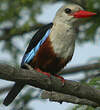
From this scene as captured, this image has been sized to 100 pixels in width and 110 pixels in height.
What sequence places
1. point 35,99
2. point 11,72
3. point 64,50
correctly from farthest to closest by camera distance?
point 35,99 → point 64,50 → point 11,72

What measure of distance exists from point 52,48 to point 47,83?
0.93m

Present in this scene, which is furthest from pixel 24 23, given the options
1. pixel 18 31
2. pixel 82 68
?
pixel 82 68

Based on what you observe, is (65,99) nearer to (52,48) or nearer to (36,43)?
(52,48)

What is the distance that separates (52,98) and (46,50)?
73 centimetres

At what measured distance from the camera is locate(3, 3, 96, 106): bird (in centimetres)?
451

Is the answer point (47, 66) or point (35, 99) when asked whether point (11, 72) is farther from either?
point (35, 99)

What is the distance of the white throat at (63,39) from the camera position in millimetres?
4484

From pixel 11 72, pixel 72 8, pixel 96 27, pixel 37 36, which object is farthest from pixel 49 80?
pixel 96 27

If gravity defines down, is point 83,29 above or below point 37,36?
below

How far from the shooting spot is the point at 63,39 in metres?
4.56

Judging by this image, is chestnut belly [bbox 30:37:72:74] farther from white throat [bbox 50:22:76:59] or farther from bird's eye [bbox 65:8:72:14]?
bird's eye [bbox 65:8:72:14]

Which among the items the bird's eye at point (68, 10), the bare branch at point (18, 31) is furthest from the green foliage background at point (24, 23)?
the bird's eye at point (68, 10)

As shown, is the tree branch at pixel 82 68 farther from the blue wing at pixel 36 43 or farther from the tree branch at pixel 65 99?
the tree branch at pixel 65 99

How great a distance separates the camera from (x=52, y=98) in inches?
160
